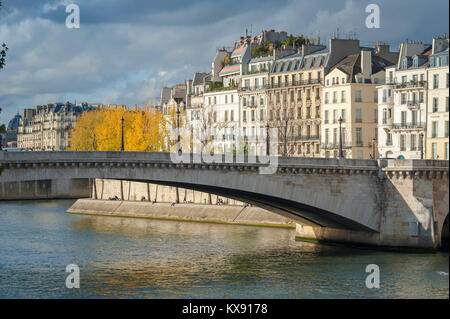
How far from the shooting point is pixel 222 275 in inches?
1692

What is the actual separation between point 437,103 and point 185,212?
21.3 m

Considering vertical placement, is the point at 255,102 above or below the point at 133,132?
above

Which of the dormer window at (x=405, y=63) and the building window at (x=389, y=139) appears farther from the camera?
the building window at (x=389, y=139)

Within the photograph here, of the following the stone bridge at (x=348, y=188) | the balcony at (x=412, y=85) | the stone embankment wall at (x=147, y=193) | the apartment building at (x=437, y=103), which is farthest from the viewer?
the stone embankment wall at (x=147, y=193)

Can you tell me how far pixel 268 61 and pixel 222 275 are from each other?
50241 millimetres

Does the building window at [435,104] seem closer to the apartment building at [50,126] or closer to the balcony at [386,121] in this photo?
the balcony at [386,121]

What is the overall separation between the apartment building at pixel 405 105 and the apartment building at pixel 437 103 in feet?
2.60

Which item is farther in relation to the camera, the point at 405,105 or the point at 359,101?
the point at 359,101

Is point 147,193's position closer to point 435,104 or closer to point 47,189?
point 435,104

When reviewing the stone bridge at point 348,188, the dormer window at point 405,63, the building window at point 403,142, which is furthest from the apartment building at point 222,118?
the stone bridge at point 348,188

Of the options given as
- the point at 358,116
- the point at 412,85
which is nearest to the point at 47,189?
the point at 358,116

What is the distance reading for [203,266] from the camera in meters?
45.4

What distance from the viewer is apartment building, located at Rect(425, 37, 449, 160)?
64.6 metres

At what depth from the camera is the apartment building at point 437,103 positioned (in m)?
64.6
